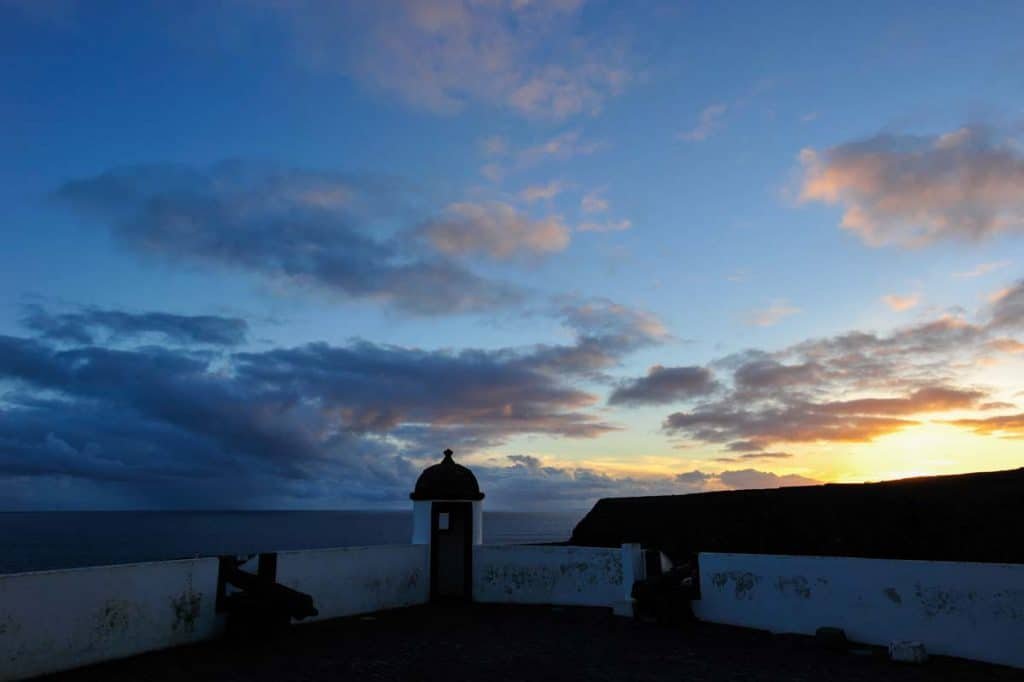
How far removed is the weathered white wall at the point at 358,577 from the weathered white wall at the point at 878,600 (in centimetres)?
709

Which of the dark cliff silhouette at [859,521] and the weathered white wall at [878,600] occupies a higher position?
the dark cliff silhouette at [859,521]

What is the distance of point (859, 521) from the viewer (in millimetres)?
26438

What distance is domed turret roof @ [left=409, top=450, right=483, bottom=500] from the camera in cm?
1889

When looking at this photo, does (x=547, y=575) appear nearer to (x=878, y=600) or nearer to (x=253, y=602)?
(x=253, y=602)

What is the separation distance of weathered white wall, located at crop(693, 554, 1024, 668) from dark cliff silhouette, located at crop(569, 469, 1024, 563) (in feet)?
31.0

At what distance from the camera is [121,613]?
11305mm

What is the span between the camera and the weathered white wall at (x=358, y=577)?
1479 cm

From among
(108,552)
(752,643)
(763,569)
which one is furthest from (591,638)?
(108,552)

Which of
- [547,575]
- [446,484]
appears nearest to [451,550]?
[446,484]

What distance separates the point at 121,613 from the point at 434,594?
8.50 m

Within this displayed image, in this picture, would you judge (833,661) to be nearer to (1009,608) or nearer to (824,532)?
(1009,608)

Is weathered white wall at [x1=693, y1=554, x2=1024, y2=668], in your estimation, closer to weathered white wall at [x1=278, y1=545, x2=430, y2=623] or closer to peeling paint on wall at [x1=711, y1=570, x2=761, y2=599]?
peeling paint on wall at [x1=711, y1=570, x2=761, y2=599]

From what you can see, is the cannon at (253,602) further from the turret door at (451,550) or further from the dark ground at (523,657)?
the turret door at (451,550)

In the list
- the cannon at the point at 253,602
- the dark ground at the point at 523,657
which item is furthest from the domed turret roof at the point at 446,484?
the cannon at the point at 253,602
